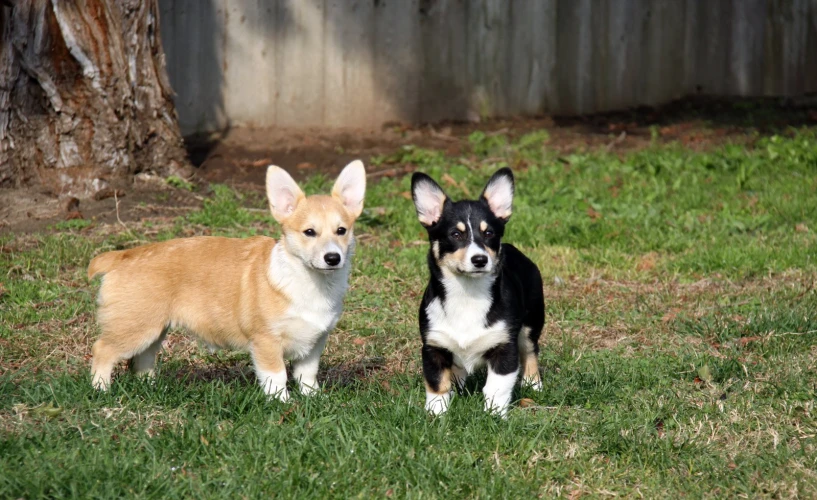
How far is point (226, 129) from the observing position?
1174cm

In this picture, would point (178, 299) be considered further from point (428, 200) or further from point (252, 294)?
point (428, 200)

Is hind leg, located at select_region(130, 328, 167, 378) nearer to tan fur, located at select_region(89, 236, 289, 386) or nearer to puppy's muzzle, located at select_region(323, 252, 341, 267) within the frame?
tan fur, located at select_region(89, 236, 289, 386)

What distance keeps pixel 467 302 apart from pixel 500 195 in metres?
0.70

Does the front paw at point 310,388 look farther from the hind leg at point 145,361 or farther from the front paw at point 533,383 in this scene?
Answer: the front paw at point 533,383

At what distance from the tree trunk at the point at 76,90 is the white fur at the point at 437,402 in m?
4.97

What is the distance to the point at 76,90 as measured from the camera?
28.0 ft

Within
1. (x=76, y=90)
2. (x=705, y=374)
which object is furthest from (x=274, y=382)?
(x=76, y=90)

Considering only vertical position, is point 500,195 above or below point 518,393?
above

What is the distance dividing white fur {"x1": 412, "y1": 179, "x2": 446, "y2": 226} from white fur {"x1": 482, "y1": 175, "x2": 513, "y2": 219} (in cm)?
27

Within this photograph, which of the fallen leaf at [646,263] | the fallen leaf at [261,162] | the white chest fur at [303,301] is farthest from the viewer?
the fallen leaf at [261,162]

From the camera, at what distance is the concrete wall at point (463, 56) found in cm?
1166

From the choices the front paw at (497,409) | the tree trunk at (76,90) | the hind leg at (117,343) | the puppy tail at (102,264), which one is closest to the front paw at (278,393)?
the hind leg at (117,343)

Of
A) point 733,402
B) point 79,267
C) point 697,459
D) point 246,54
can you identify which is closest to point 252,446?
point 697,459

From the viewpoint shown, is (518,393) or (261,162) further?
(261,162)
